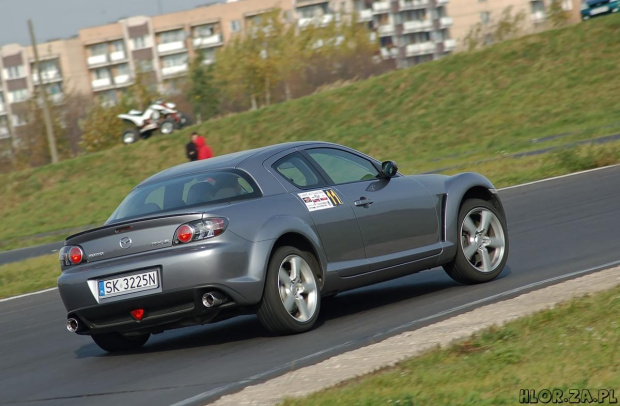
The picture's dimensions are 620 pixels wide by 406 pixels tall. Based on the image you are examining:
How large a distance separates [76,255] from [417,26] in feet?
431

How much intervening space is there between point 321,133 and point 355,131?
6.36ft

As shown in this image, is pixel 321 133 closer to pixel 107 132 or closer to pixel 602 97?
pixel 602 97

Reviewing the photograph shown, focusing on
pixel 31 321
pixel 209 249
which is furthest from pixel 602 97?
pixel 209 249

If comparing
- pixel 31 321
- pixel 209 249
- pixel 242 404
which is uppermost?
pixel 209 249

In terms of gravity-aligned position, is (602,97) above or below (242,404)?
below

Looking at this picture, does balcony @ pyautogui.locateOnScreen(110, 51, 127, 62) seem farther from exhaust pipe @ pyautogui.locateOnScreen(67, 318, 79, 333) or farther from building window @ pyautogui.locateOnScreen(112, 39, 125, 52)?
exhaust pipe @ pyautogui.locateOnScreen(67, 318, 79, 333)

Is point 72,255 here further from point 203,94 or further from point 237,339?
point 203,94

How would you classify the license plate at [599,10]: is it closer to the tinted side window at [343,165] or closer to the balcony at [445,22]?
the tinted side window at [343,165]

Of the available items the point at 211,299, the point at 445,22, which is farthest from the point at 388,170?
the point at 445,22

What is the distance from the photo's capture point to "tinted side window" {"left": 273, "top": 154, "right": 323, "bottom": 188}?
860 centimetres

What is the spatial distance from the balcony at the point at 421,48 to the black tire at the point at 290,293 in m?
130

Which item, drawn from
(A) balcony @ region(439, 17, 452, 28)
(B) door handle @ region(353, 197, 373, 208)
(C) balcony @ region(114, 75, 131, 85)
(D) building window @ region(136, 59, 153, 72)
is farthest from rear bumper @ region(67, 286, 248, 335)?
(C) balcony @ region(114, 75, 131, 85)

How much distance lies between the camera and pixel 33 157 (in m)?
69.1

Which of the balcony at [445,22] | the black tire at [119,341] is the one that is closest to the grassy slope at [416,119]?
the black tire at [119,341]
